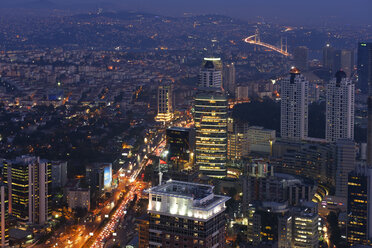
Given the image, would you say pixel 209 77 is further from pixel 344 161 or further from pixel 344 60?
pixel 344 161

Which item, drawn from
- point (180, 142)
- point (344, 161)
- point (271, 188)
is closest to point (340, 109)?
point (344, 161)

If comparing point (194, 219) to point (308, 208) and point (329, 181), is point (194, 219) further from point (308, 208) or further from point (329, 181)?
point (329, 181)

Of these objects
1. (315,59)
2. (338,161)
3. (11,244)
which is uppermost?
(315,59)

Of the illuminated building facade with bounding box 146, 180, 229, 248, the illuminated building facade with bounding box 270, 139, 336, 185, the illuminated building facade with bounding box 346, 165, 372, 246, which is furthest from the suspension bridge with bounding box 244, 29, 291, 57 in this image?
the illuminated building facade with bounding box 146, 180, 229, 248

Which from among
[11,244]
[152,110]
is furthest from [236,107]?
[11,244]

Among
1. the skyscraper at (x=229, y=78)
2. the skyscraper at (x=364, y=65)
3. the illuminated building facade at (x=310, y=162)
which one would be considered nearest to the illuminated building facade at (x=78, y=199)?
the illuminated building facade at (x=310, y=162)

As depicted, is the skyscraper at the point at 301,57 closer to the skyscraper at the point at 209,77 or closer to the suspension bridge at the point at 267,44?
the suspension bridge at the point at 267,44
